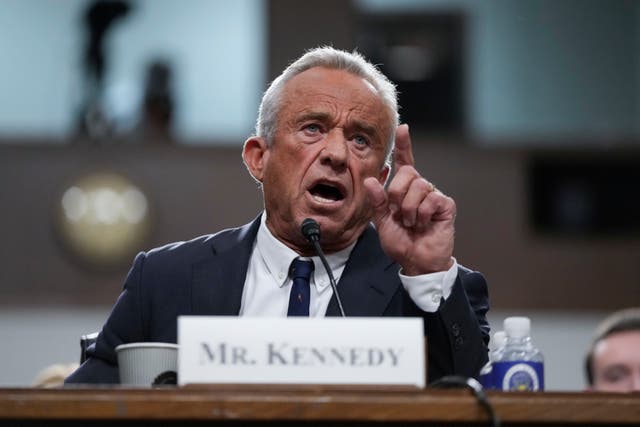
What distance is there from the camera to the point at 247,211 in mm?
5781

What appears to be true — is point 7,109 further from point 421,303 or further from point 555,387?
point 421,303

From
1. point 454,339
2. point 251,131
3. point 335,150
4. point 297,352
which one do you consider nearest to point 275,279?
point 335,150

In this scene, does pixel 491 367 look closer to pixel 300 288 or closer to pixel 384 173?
pixel 300 288

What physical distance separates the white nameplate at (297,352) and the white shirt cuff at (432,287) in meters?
0.49

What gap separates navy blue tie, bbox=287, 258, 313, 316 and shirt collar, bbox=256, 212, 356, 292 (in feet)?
0.08

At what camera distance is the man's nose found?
242cm

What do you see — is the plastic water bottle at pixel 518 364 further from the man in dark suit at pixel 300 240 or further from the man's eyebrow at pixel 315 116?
the man's eyebrow at pixel 315 116

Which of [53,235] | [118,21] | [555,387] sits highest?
[118,21]

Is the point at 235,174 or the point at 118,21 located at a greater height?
the point at 118,21

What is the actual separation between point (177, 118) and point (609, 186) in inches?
79.0

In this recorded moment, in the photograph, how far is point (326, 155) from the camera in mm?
2434

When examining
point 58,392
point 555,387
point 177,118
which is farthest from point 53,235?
point 58,392

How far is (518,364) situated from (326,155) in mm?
736

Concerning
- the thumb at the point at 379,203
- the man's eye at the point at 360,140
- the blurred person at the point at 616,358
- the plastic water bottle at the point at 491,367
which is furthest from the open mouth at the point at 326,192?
the blurred person at the point at 616,358
